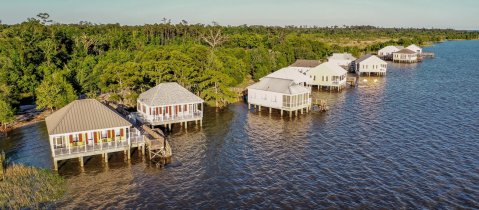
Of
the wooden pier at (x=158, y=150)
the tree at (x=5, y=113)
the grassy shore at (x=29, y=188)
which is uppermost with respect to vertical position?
the tree at (x=5, y=113)

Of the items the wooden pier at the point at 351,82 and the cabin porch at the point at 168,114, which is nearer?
the cabin porch at the point at 168,114

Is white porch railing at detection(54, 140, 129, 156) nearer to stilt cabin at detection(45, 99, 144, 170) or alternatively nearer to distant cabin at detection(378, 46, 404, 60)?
stilt cabin at detection(45, 99, 144, 170)

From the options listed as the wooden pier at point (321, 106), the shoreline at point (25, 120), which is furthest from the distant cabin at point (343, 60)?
the shoreline at point (25, 120)

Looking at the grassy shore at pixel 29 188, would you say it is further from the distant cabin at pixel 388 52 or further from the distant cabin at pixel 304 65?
the distant cabin at pixel 388 52

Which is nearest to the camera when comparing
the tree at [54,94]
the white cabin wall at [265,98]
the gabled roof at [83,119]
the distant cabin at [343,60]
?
the gabled roof at [83,119]

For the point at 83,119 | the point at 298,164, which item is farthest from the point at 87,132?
the point at 298,164

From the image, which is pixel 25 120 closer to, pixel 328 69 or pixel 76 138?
pixel 76 138

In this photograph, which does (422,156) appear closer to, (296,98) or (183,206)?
(296,98)

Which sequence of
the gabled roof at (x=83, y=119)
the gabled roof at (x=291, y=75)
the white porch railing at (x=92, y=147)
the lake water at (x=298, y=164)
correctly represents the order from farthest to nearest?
the gabled roof at (x=291, y=75) → the gabled roof at (x=83, y=119) → the white porch railing at (x=92, y=147) → the lake water at (x=298, y=164)
